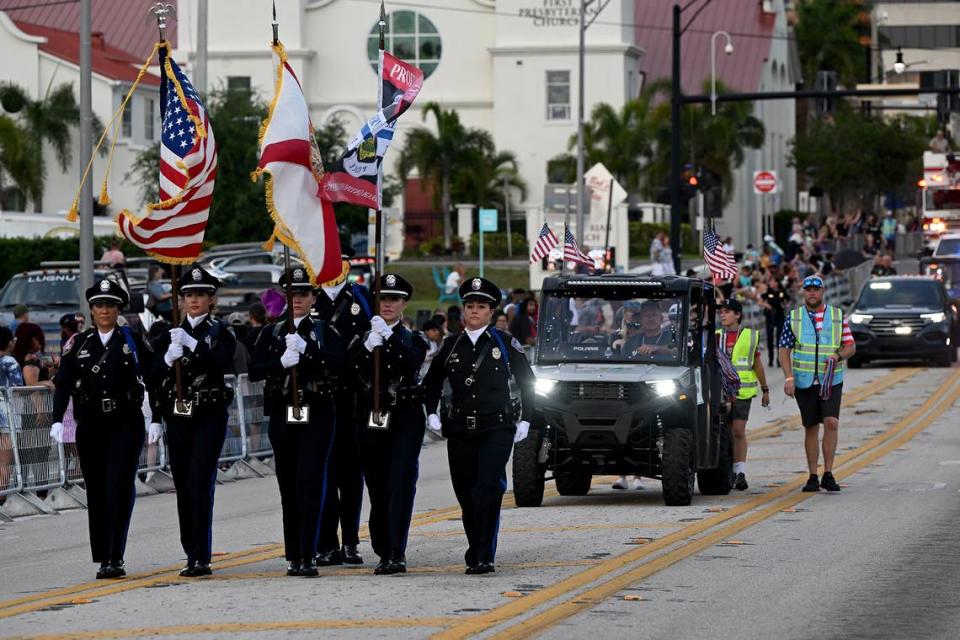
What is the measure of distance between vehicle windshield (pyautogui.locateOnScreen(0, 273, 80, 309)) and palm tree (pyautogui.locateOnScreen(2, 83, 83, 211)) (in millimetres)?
35161

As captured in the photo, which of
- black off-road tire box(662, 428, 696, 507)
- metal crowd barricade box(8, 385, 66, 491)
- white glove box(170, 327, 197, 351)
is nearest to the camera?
white glove box(170, 327, 197, 351)

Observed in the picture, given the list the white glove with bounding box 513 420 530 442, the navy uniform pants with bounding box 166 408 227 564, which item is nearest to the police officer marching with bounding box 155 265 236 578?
the navy uniform pants with bounding box 166 408 227 564

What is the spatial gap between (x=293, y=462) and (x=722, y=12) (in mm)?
77448

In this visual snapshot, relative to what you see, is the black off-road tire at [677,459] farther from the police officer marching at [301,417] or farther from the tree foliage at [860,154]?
the tree foliage at [860,154]

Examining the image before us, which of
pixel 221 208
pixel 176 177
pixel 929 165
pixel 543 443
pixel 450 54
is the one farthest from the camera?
pixel 450 54

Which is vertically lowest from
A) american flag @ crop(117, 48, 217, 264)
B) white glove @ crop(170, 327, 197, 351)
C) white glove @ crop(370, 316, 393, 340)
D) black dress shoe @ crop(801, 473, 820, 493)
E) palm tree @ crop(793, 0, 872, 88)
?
black dress shoe @ crop(801, 473, 820, 493)

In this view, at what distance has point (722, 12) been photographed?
87.8 m

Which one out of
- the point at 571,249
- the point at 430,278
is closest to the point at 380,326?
the point at 571,249

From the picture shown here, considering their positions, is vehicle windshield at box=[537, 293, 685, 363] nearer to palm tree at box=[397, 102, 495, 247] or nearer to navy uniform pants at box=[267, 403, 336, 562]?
navy uniform pants at box=[267, 403, 336, 562]

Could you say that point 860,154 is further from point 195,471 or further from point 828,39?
point 195,471

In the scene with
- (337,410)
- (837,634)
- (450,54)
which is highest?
(450,54)

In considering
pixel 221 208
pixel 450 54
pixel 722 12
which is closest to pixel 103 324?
pixel 221 208

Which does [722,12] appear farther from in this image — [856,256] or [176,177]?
[176,177]

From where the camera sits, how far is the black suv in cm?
3716
